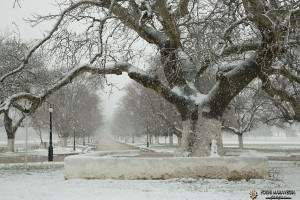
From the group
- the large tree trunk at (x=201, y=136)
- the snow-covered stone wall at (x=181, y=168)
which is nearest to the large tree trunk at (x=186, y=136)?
the large tree trunk at (x=201, y=136)

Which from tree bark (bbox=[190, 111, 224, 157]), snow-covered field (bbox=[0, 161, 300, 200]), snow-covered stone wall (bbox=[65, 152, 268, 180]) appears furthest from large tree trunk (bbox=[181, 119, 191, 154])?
snow-covered field (bbox=[0, 161, 300, 200])

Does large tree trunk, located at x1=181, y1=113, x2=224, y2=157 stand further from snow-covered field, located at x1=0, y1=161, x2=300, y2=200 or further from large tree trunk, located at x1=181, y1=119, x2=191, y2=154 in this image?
snow-covered field, located at x1=0, y1=161, x2=300, y2=200

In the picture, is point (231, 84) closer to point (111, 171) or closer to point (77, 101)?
point (111, 171)

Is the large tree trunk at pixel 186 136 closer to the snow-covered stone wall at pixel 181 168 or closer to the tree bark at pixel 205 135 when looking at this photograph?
the tree bark at pixel 205 135

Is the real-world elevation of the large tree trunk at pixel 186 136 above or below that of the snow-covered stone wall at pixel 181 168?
above

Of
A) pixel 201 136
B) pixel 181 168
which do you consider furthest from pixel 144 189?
pixel 201 136

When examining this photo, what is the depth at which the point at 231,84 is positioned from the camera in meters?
14.4

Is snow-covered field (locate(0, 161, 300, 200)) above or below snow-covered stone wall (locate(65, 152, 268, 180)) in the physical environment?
below

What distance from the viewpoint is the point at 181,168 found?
12.9m

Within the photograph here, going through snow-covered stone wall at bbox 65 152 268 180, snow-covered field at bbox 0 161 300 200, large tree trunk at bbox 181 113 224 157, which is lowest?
snow-covered field at bbox 0 161 300 200

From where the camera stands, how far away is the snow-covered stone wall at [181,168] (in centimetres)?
1283

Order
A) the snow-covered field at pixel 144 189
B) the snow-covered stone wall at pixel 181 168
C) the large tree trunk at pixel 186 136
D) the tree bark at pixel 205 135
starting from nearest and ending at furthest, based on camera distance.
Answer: the snow-covered field at pixel 144 189, the snow-covered stone wall at pixel 181 168, the tree bark at pixel 205 135, the large tree trunk at pixel 186 136

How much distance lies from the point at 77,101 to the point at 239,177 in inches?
1638

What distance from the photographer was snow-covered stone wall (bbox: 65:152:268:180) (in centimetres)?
1283
